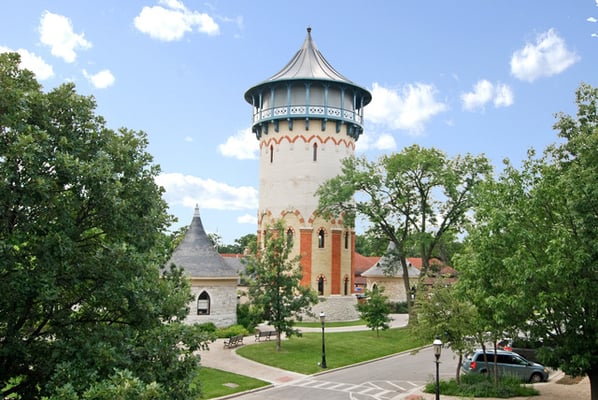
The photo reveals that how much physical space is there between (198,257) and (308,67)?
19.1 m

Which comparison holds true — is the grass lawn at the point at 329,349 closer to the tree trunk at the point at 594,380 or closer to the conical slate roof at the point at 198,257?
the conical slate roof at the point at 198,257

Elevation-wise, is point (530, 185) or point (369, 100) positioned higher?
point (369, 100)

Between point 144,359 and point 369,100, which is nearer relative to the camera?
point 144,359

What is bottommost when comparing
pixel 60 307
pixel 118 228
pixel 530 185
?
pixel 60 307

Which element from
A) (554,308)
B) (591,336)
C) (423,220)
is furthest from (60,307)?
(423,220)

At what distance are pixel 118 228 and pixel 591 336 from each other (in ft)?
45.5

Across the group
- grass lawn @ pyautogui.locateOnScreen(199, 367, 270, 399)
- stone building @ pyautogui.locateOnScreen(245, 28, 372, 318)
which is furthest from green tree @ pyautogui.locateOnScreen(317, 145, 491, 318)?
grass lawn @ pyautogui.locateOnScreen(199, 367, 270, 399)

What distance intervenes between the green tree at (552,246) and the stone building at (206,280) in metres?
23.9

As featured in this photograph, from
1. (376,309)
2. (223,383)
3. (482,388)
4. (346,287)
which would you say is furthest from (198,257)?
(482,388)

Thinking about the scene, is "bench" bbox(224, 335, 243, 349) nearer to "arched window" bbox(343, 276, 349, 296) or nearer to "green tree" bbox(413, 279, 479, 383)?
"green tree" bbox(413, 279, 479, 383)

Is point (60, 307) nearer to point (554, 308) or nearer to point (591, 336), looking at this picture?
point (554, 308)

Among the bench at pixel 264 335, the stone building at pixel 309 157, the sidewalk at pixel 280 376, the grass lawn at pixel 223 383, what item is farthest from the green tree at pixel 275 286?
the stone building at pixel 309 157

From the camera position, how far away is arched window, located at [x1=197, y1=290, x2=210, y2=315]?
124 ft

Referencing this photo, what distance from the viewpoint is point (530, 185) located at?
17078mm
